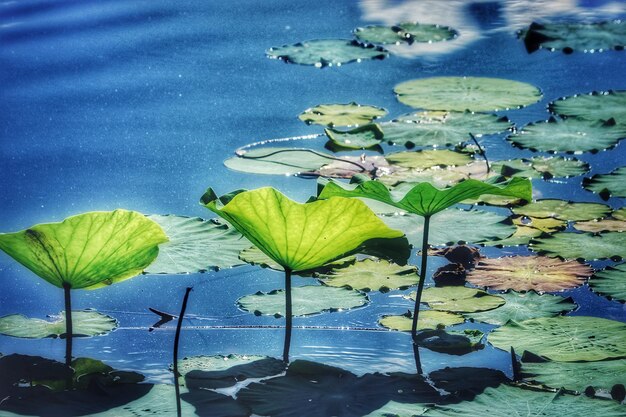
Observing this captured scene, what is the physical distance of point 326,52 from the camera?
10.4 feet

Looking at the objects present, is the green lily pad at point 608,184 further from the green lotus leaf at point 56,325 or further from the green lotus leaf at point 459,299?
the green lotus leaf at point 56,325

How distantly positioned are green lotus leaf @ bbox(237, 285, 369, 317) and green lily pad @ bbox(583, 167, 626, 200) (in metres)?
0.69

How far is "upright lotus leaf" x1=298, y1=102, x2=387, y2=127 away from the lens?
99.2 inches

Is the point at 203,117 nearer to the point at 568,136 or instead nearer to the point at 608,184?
the point at 568,136

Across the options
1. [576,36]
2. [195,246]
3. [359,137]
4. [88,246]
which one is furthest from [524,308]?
[576,36]

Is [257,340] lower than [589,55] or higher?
lower

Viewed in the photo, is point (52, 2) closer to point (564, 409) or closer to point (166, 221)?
point (166, 221)

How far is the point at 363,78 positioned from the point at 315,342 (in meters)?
1.60

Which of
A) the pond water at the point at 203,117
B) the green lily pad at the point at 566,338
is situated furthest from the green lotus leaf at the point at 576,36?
the green lily pad at the point at 566,338

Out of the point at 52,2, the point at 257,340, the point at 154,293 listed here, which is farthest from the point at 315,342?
the point at 52,2

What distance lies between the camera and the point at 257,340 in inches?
57.7

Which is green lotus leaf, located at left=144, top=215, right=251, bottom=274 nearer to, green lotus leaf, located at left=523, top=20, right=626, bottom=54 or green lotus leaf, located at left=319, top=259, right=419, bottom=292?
green lotus leaf, located at left=319, top=259, right=419, bottom=292

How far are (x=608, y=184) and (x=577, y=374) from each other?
0.84m

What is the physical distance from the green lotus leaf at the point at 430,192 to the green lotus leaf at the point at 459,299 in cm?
18
